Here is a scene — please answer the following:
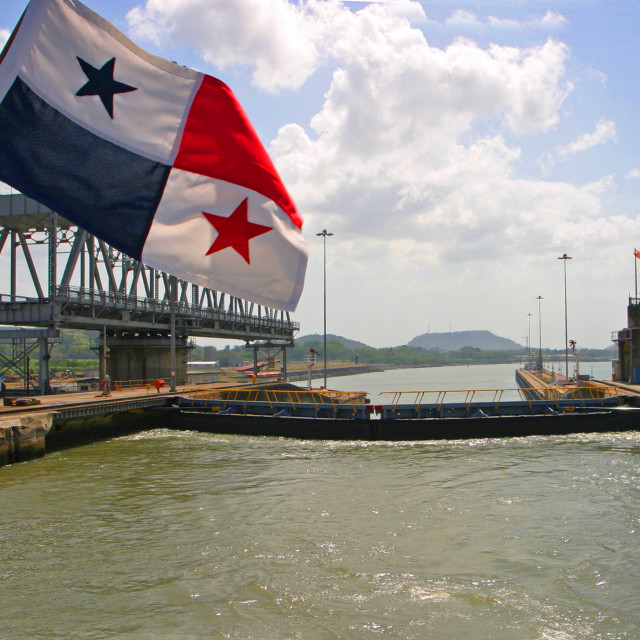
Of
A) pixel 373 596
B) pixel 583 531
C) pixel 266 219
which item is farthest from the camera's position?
pixel 583 531

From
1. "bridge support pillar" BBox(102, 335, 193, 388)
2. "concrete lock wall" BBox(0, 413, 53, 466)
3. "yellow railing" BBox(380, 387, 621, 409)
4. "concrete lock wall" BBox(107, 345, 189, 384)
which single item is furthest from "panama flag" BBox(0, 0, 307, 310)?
"concrete lock wall" BBox(107, 345, 189, 384)

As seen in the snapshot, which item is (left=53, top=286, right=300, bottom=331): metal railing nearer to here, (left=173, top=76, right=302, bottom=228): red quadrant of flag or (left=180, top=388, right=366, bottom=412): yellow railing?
(left=180, top=388, right=366, bottom=412): yellow railing

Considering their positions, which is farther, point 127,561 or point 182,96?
point 127,561

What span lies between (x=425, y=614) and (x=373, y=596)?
1.24 metres

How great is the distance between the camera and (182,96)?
7598 millimetres

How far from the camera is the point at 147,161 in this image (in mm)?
7434

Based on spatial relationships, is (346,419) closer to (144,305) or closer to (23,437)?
(23,437)

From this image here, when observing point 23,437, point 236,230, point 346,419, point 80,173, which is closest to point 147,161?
point 80,173

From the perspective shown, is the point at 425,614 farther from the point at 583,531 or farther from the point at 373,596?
the point at 583,531

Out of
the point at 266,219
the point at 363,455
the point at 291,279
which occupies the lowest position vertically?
the point at 363,455

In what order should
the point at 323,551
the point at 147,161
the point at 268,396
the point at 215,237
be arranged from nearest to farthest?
the point at 215,237
the point at 147,161
the point at 323,551
the point at 268,396

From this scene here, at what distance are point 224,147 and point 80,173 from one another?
1.80 m

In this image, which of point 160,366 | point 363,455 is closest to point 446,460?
point 363,455

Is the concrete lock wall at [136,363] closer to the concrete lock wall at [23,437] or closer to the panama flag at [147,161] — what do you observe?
the concrete lock wall at [23,437]
